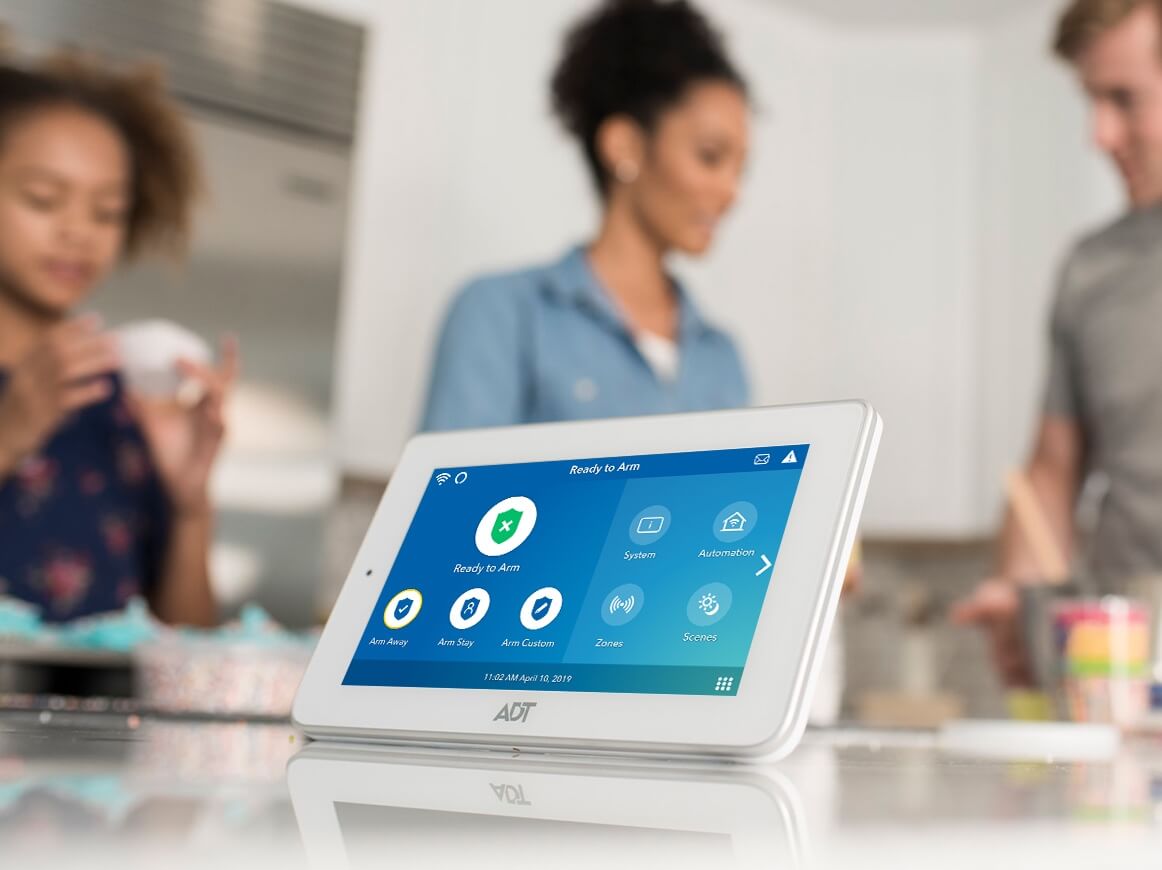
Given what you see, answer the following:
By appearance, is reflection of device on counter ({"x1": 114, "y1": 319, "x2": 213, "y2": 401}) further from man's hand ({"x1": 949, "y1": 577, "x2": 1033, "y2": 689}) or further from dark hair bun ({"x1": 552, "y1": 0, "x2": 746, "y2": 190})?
man's hand ({"x1": 949, "y1": 577, "x2": 1033, "y2": 689})

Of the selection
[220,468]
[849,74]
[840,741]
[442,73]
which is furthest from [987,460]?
[840,741]

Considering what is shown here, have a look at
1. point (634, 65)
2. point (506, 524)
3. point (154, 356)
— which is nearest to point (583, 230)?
point (634, 65)

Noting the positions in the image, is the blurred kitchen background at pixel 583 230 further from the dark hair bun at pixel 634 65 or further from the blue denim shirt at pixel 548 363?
the blue denim shirt at pixel 548 363

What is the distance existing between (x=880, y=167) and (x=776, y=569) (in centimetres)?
282

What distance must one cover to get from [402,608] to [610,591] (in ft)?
0.31

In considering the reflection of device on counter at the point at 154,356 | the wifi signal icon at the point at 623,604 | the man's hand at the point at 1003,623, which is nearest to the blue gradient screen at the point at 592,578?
the wifi signal icon at the point at 623,604

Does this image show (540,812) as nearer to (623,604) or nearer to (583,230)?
(623,604)

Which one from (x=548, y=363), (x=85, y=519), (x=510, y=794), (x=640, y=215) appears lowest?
(x=85, y=519)

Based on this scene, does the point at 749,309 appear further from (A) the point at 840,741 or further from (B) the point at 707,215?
(A) the point at 840,741

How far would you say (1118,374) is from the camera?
1771 millimetres

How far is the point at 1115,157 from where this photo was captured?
191cm

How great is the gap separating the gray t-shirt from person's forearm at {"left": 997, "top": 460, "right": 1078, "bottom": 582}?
0.15 feet

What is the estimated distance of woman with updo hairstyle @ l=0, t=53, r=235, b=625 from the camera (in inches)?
73.6

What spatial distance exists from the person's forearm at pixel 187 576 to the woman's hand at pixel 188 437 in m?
0.02
